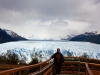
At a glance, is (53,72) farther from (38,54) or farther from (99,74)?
(38,54)

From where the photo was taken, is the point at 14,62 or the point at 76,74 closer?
the point at 76,74

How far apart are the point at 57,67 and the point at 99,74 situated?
7.15 ft

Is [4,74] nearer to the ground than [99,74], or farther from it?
farther from it

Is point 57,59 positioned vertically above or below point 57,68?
above

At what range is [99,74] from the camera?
12.1 m

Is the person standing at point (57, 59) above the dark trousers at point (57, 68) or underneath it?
above

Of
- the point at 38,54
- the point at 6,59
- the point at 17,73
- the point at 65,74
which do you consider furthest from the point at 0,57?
the point at 17,73

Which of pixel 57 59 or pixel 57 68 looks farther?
pixel 57 68

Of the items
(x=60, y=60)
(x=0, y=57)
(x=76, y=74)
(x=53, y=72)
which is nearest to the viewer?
(x=60, y=60)

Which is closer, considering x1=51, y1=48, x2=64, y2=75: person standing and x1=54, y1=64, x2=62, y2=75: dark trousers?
x1=51, y1=48, x2=64, y2=75: person standing

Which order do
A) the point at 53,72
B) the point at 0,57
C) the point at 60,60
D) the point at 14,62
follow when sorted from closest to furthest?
the point at 60,60, the point at 53,72, the point at 14,62, the point at 0,57

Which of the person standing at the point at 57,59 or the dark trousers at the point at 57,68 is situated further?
the dark trousers at the point at 57,68

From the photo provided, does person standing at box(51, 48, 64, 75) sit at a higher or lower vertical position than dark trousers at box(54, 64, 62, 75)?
higher

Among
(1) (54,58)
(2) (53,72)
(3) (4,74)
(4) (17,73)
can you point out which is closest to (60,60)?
(1) (54,58)
